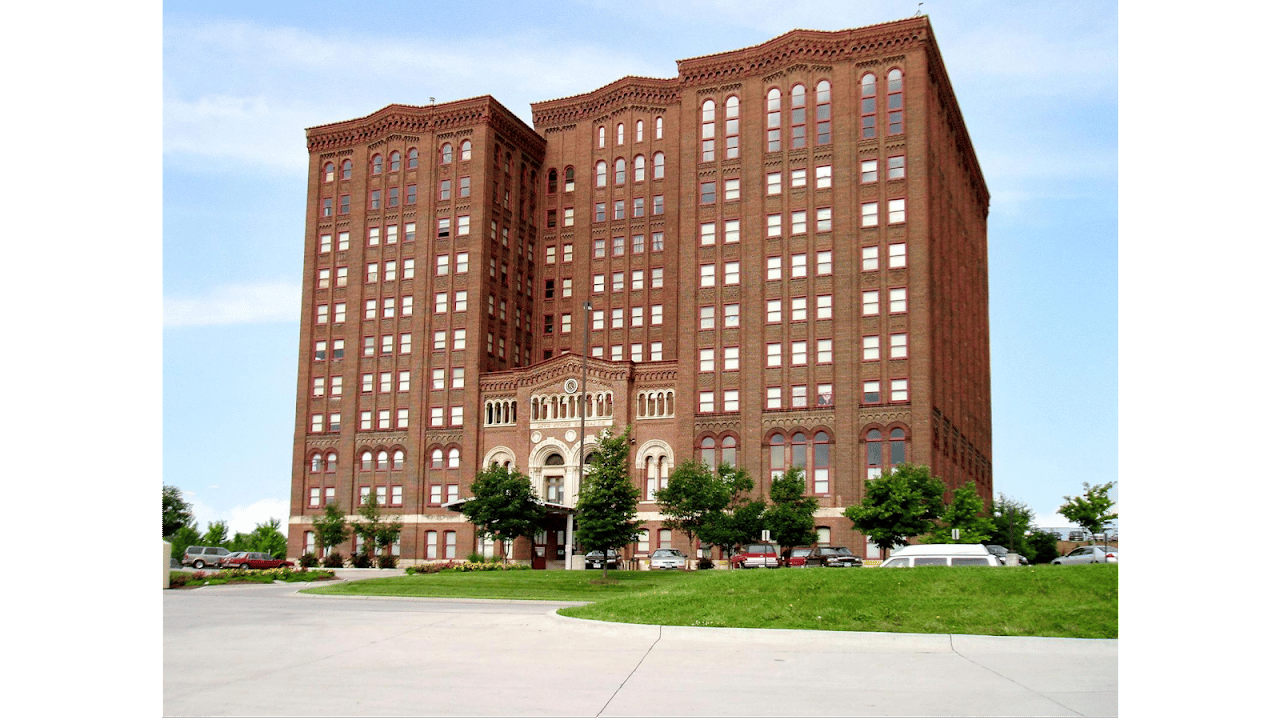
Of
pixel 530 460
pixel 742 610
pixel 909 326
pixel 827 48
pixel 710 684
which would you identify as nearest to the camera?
pixel 710 684

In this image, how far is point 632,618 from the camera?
2612cm

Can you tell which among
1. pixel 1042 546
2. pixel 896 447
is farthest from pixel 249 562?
pixel 1042 546

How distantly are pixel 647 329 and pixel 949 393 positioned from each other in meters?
25.7

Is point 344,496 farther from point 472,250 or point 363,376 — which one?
point 472,250

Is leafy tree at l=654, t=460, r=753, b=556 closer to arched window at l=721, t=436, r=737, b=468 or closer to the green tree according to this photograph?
the green tree

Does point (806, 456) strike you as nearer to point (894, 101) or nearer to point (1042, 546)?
point (894, 101)

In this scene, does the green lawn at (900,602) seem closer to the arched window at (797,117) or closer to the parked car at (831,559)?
the parked car at (831,559)

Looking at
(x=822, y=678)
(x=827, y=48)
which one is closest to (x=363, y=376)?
(x=827, y=48)

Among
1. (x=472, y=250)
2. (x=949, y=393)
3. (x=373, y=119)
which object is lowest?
(x=949, y=393)

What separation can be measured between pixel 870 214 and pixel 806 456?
17.5 metres

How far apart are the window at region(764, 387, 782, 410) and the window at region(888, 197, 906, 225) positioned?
1405 cm

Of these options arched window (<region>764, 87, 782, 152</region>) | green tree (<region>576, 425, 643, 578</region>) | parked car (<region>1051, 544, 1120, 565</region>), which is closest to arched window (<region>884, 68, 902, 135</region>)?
arched window (<region>764, 87, 782, 152</region>)

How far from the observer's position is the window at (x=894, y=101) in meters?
79.7

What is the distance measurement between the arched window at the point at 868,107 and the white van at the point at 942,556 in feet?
166
